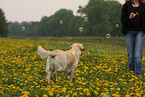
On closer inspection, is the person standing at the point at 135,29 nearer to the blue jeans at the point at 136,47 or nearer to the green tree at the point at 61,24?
the blue jeans at the point at 136,47

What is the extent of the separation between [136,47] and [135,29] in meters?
0.64

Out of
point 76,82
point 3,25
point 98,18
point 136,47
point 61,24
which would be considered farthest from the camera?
point 61,24

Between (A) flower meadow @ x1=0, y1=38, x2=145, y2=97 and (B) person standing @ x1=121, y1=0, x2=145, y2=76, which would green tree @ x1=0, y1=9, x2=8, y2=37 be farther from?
(B) person standing @ x1=121, y1=0, x2=145, y2=76

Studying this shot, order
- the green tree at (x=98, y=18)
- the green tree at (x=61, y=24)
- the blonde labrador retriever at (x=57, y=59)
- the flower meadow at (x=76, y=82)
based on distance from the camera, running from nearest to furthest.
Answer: the flower meadow at (x=76, y=82), the blonde labrador retriever at (x=57, y=59), the green tree at (x=98, y=18), the green tree at (x=61, y=24)

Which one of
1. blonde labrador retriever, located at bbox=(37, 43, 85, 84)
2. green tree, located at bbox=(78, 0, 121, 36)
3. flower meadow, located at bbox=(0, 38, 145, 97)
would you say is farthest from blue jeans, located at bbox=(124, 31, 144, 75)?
green tree, located at bbox=(78, 0, 121, 36)

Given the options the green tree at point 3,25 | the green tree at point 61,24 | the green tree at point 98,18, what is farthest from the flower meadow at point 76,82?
the green tree at point 61,24

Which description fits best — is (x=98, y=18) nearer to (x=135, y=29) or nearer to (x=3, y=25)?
(x=3, y=25)

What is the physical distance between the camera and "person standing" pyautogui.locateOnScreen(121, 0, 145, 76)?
5859 millimetres

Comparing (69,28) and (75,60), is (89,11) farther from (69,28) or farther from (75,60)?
(75,60)

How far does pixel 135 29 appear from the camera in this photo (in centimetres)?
595

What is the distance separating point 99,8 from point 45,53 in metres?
51.2

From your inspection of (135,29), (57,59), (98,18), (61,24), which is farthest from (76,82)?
(61,24)

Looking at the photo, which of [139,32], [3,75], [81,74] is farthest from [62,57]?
[139,32]

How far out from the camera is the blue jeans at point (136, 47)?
586 centimetres
